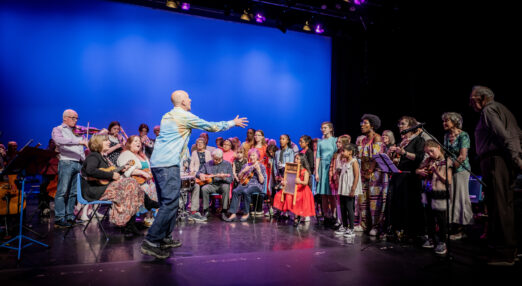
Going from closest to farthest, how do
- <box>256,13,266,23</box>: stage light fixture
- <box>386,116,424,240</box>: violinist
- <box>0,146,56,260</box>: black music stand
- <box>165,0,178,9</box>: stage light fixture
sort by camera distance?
<box>0,146,56,260</box>: black music stand
<box>386,116,424,240</box>: violinist
<box>165,0,178,9</box>: stage light fixture
<box>256,13,266,23</box>: stage light fixture

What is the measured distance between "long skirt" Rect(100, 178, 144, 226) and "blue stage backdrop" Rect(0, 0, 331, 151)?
4351mm

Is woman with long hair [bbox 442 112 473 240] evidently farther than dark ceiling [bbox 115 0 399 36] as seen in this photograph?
No

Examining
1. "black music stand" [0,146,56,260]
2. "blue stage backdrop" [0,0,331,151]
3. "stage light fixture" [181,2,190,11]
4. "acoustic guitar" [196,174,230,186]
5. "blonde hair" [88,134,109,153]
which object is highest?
"stage light fixture" [181,2,190,11]

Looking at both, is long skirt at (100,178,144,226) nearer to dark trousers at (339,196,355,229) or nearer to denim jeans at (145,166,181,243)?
denim jeans at (145,166,181,243)

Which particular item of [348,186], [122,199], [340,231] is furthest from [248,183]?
[122,199]

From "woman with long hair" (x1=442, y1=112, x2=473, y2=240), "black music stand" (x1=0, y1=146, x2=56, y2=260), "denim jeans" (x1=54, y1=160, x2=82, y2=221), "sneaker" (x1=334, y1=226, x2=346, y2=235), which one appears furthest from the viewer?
"denim jeans" (x1=54, y1=160, x2=82, y2=221)

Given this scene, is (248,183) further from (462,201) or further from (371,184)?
(462,201)

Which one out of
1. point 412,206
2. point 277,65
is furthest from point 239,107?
point 412,206

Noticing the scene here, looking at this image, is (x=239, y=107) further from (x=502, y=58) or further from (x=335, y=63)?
(x=502, y=58)

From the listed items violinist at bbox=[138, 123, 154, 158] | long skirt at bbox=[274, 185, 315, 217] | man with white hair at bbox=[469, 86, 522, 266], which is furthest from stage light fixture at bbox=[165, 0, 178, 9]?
man with white hair at bbox=[469, 86, 522, 266]

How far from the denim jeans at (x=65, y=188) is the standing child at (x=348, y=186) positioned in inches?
167

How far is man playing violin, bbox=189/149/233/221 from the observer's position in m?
6.23

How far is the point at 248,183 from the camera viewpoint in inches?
247

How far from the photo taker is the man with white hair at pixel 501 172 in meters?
3.45
